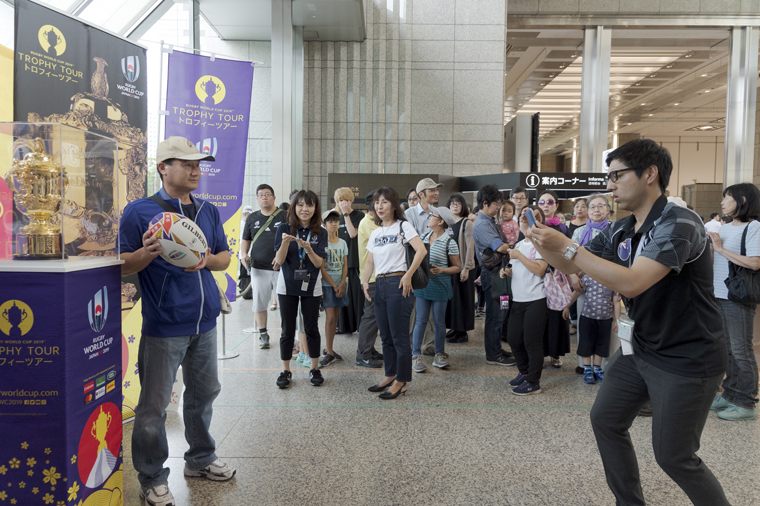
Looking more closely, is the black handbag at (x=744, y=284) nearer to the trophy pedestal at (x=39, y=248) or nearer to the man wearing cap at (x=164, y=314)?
the man wearing cap at (x=164, y=314)

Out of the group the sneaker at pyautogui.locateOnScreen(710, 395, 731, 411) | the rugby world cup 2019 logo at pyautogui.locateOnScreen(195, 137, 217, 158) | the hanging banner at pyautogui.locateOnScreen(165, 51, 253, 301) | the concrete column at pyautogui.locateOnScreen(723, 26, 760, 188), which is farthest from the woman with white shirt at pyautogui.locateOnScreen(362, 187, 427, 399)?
the concrete column at pyautogui.locateOnScreen(723, 26, 760, 188)

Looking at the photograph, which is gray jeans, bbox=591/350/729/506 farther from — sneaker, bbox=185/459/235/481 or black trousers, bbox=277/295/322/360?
black trousers, bbox=277/295/322/360

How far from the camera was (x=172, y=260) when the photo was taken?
233 centimetres

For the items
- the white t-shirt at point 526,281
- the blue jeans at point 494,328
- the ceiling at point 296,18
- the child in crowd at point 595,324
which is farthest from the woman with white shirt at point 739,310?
the ceiling at point 296,18

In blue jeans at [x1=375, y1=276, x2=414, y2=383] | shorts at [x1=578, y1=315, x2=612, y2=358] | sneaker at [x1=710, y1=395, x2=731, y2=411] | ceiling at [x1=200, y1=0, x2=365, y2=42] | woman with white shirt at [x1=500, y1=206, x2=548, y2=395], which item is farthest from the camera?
ceiling at [x1=200, y1=0, x2=365, y2=42]

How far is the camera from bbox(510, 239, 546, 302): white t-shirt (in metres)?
4.00

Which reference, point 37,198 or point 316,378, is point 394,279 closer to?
point 316,378

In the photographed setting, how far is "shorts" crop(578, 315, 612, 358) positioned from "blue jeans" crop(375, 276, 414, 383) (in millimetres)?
1716

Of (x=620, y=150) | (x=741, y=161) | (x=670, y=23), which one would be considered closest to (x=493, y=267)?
(x=620, y=150)

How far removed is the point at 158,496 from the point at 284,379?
190 cm

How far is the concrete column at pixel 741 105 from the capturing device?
44.4 feet

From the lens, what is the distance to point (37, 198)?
2053 mm

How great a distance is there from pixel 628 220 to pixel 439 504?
1.69m

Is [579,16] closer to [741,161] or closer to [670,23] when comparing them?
[670,23]
